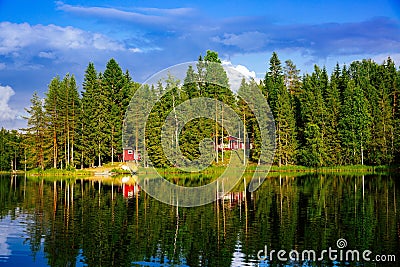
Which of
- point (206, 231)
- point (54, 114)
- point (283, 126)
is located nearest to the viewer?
point (206, 231)

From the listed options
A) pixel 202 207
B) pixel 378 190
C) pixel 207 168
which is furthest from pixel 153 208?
pixel 207 168

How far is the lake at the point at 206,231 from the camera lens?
15961 mm

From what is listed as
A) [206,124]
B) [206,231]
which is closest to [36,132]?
[206,124]

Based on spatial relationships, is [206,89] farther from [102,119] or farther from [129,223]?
[129,223]

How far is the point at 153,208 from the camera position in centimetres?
2769

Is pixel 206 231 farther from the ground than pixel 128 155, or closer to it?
closer to it

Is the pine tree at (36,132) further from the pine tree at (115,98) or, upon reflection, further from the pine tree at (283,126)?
the pine tree at (283,126)

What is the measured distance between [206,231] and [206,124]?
42.8 metres

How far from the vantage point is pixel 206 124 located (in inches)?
2475

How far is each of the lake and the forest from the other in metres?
30.4

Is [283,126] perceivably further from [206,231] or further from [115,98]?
[206,231]

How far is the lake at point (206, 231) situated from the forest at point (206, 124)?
99.6ft

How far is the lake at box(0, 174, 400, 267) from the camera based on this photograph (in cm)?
1596

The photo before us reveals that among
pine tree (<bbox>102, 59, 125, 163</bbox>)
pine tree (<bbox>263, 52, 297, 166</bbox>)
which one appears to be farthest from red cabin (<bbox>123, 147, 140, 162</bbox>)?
pine tree (<bbox>263, 52, 297, 166</bbox>)
